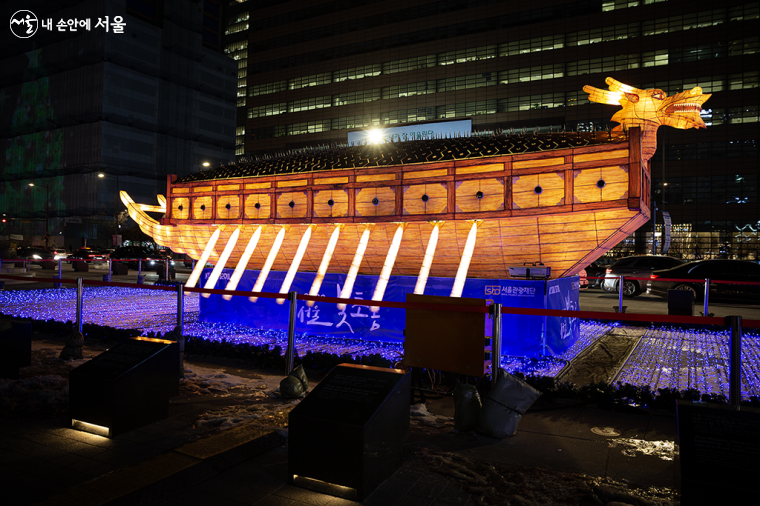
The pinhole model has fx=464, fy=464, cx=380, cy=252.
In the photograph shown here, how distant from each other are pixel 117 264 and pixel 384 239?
21.3m

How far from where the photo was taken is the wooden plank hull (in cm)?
687

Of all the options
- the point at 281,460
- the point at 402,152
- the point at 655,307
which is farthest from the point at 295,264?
the point at 655,307

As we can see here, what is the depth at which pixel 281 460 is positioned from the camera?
3477 millimetres

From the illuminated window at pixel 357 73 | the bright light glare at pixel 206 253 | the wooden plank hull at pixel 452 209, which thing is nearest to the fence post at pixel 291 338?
the wooden plank hull at pixel 452 209

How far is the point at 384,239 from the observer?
8.63m

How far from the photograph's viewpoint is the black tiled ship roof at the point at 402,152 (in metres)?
7.27

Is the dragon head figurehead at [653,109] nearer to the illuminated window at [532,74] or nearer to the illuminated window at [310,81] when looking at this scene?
the illuminated window at [532,74]

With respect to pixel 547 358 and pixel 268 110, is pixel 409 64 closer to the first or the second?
pixel 268 110

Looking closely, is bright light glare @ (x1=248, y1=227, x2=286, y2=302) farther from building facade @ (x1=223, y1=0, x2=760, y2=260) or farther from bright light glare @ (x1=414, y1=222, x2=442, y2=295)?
building facade @ (x1=223, y1=0, x2=760, y2=260)

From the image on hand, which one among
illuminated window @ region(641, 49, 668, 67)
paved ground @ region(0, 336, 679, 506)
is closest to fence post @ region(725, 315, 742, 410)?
paved ground @ region(0, 336, 679, 506)

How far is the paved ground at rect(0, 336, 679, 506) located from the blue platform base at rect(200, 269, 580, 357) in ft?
8.35

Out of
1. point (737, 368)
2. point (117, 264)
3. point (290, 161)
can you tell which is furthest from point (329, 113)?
point (737, 368)

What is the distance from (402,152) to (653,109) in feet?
13.4

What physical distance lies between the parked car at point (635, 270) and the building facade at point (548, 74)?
18.1 metres
